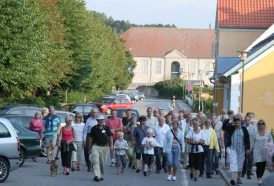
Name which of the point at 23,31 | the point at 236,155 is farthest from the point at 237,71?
the point at 236,155

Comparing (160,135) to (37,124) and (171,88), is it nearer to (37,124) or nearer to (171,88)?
(37,124)

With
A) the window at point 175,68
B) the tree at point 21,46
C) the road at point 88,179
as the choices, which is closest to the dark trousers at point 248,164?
the road at point 88,179

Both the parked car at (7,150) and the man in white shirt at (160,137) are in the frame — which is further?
the man in white shirt at (160,137)

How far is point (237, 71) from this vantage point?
37812 mm

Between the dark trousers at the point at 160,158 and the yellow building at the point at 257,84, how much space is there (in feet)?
46.5

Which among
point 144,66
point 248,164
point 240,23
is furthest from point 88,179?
point 144,66

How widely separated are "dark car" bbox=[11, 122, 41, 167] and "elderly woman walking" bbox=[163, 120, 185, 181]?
422 cm

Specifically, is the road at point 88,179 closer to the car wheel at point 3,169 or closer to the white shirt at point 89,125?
the car wheel at point 3,169

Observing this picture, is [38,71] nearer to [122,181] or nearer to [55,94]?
[55,94]

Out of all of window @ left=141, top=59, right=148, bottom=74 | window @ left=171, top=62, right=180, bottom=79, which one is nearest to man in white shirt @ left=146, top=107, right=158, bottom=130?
window @ left=171, top=62, right=180, bottom=79

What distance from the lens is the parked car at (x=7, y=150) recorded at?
18.9m

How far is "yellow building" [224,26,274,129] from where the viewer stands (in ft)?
123

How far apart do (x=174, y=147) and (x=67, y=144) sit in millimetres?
3059

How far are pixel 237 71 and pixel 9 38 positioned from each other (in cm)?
1287
